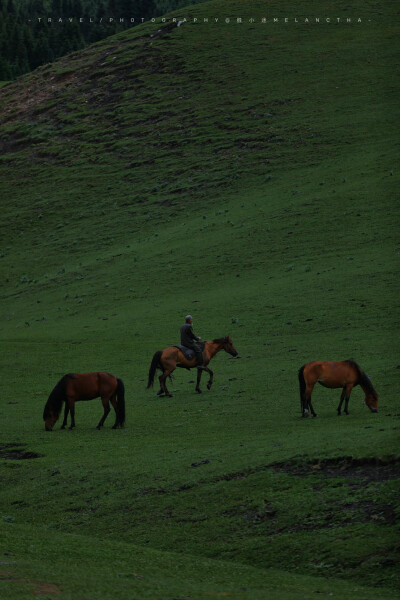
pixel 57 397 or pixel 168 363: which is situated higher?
pixel 57 397

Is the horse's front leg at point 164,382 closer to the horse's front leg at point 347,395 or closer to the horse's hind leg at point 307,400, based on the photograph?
the horse's hind leg at point 307,400

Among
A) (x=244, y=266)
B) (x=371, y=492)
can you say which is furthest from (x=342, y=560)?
(x=244, y=266)

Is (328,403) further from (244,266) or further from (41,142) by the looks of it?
(41,142)

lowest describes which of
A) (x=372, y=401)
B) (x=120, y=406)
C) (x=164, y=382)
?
(x=164, y=382)

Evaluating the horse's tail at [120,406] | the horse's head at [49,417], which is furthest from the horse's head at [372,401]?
the horse's head at [49,417]

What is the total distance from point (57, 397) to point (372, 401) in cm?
879

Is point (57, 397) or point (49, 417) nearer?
point (57, 397)

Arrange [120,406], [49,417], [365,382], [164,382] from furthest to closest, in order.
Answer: [164,382], [49,417], [120,406], [365,382]

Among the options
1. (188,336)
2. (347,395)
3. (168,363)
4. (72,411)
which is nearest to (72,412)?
(72,411)

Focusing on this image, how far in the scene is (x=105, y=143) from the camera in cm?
8538

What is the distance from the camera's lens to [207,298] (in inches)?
1781

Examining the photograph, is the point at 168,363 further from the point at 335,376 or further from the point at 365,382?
the point at 365,382

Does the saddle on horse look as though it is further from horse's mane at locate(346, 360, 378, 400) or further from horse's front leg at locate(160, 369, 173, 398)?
A: horse's mane at locate(346, 360, 378, 400)

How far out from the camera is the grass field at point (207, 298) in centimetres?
1270
